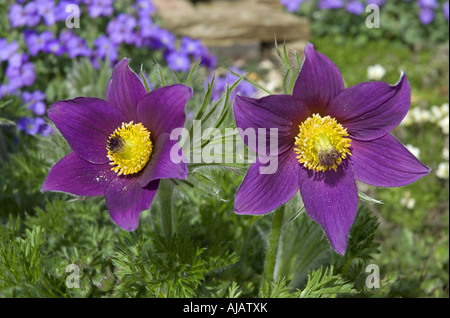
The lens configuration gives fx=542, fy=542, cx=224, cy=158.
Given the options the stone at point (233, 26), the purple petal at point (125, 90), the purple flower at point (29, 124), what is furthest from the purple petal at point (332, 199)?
the stone at point (233, 26)

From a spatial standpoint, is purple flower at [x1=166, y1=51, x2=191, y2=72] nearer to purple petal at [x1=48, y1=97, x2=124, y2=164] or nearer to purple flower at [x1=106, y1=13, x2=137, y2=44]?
purple flower at [x1=106, y1=13, x2=137, y2=44]

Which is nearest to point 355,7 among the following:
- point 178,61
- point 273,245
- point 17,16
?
point 178,61

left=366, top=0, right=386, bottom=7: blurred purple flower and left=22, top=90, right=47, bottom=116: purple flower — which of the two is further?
left=366, top=0, right=386, bottom=7: blurred purple flower

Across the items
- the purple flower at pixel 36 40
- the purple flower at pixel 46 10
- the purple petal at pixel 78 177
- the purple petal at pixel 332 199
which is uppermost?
the purple flower at pixel 46 10

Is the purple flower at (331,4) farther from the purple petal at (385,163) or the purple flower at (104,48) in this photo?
the purple petal at (385,163)

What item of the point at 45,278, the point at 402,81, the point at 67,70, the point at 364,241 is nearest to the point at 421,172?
the point at 402,81

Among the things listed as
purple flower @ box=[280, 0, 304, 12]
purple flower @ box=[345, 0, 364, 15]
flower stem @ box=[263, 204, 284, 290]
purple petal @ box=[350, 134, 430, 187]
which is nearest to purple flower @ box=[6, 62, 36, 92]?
flower stem @ box=[263, 204, 284, 290]

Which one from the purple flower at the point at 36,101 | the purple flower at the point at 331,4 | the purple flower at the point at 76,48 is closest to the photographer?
the purple flower at the point at 36,101
